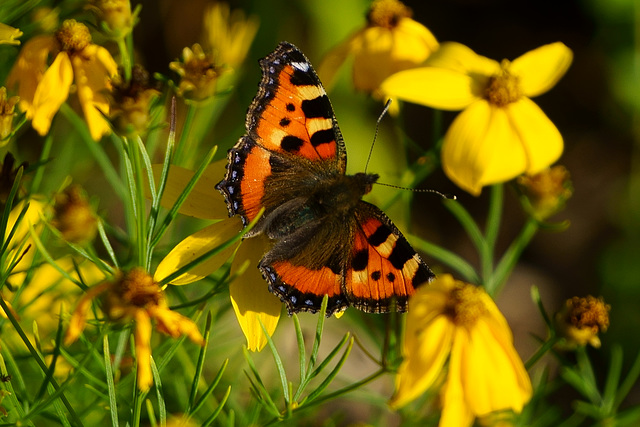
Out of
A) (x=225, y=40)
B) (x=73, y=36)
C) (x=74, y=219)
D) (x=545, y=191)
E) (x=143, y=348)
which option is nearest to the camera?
(x=143, y=348)

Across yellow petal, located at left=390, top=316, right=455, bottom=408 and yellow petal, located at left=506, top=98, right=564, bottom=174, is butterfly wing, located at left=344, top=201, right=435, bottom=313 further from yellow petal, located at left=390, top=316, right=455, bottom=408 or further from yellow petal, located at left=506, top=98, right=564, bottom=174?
yellow petal, located at left=506, top=98, right=564, bottom=174

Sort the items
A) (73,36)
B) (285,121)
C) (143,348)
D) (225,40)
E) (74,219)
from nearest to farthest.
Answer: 1. (143,348)
2. (74,219)
3. (73,36)
4. (285,121)
5. (225,40)

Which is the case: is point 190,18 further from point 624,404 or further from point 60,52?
point 624,404

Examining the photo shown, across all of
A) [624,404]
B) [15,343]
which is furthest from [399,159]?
[15,343]

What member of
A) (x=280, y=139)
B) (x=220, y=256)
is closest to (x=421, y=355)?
(x=220, y=256)

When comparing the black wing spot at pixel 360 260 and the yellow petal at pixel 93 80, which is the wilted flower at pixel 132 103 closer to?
the yellow petal at pixel 93 80

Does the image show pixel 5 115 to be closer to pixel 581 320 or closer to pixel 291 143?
pixel 291 143

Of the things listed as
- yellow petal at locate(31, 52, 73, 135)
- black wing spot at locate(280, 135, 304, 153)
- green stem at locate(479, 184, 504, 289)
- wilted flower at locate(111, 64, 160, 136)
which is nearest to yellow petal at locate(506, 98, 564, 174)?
green stem at locate(479, 184, 504, 289)
